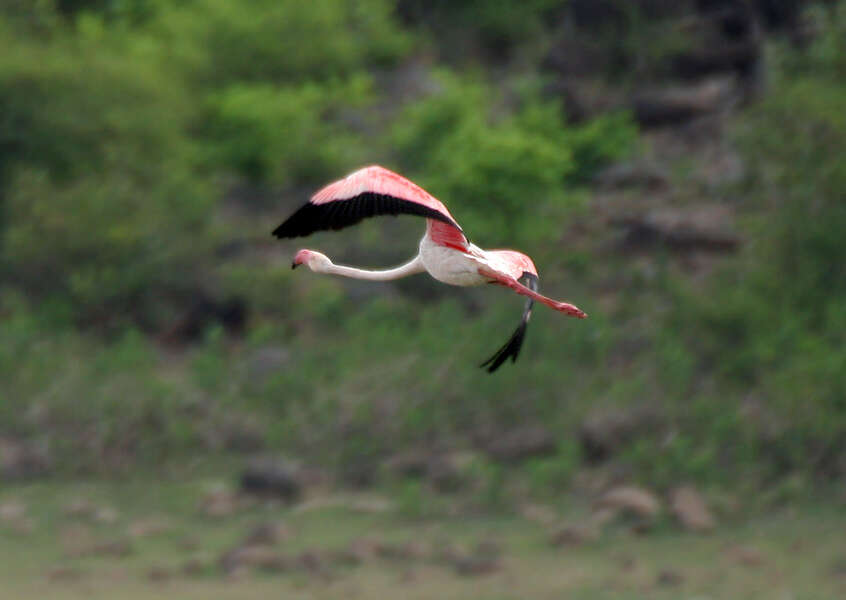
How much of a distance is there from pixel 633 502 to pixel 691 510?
2.15 feet

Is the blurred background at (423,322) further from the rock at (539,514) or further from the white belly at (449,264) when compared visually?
the white belly at (449,264)

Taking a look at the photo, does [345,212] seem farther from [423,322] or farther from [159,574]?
[423,322]

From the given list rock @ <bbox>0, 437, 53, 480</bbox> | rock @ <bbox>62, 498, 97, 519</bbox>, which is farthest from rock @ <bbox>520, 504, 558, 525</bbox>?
rock @ <bbox>0, 437, 53, 480</bbox>

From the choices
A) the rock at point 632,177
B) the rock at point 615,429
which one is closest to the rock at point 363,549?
the rock at point 615,429

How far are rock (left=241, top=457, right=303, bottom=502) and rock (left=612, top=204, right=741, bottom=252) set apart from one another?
633 centimetres

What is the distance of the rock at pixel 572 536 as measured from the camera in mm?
17222

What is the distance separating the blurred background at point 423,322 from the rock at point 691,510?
0.03 m

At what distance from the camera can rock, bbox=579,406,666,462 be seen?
19.0 meters

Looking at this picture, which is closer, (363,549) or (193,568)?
(193,568)

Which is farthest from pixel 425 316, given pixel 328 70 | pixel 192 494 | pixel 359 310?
pixel 328 70

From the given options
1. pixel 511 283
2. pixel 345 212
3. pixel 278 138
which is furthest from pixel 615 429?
pixel 345 212

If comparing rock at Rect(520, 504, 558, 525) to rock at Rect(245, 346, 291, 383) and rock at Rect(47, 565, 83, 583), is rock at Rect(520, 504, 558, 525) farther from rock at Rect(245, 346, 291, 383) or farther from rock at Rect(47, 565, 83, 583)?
rock at Rect(47, 565, 83, 583)

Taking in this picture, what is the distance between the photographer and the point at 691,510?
57.4ft

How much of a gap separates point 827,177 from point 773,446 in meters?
3.02
